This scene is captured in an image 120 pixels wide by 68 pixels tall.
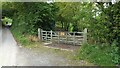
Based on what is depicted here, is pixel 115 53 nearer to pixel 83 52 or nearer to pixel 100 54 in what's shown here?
pixel 100 54

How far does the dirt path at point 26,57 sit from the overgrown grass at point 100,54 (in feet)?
0.23

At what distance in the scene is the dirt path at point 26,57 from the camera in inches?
74.6

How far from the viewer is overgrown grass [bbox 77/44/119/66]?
1.87 metres

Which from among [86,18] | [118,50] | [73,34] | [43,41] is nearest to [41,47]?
[43,41]

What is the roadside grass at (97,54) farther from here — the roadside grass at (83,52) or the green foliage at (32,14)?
the green foliage at (32,14)

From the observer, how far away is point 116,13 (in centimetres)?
188

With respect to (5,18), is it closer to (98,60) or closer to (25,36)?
(25,36)

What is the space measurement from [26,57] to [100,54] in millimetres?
573

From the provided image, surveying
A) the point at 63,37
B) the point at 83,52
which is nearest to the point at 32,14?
the point at 63,37

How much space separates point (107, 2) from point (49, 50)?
59 cm

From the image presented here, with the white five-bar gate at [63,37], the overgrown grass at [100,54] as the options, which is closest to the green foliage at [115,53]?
the overgrown grass at [100,54]

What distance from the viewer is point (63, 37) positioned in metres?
1.95

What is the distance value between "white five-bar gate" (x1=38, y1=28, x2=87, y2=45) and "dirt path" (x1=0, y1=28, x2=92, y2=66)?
0.12 meters

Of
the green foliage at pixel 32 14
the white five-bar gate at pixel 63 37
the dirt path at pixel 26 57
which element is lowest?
the dirt path at pixel 26 57
